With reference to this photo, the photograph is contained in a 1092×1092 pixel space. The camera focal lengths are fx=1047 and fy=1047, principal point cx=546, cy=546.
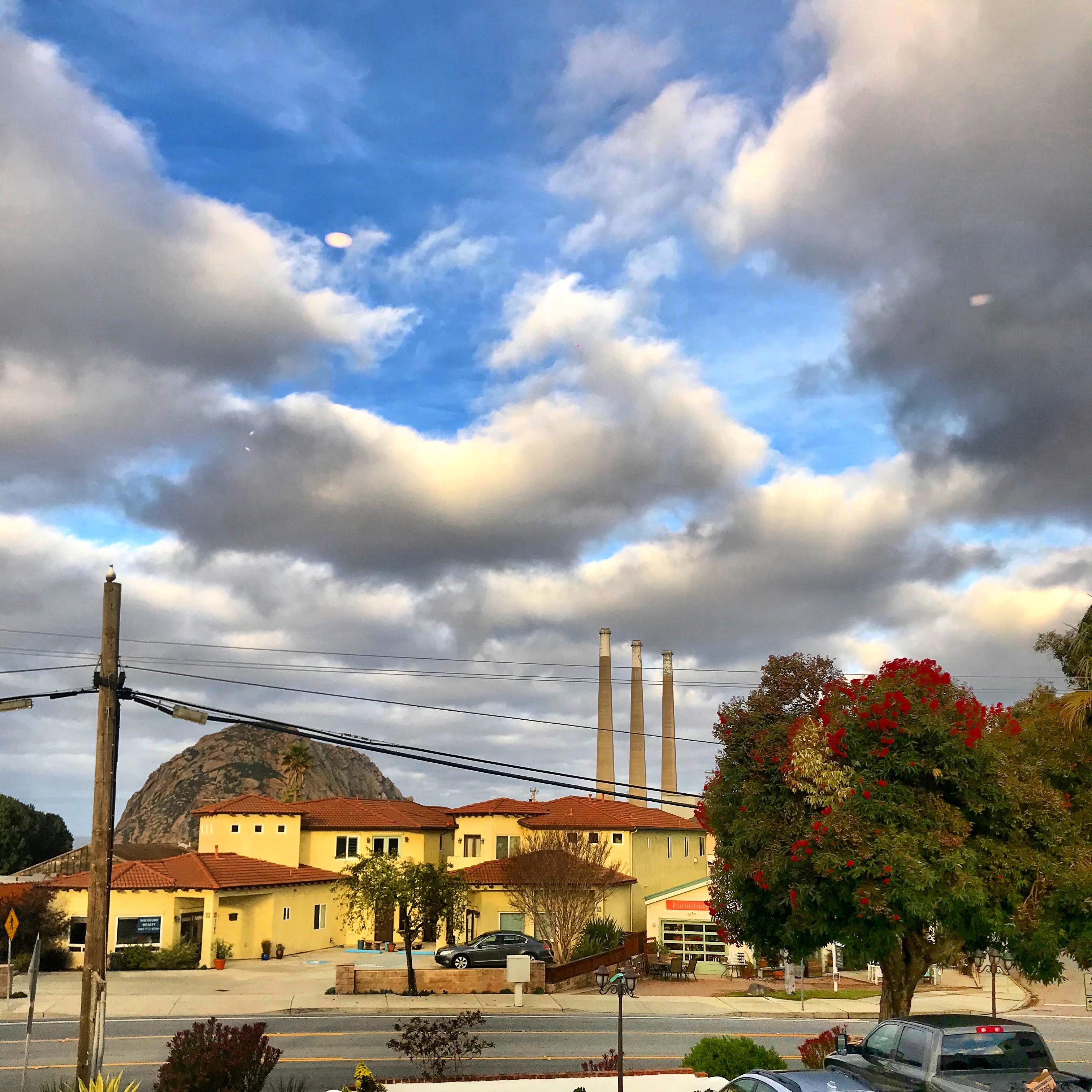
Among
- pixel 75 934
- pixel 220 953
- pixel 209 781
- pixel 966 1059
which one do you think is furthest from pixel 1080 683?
pixel 209 781

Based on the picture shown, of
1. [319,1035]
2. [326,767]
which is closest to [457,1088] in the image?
[319,1035]

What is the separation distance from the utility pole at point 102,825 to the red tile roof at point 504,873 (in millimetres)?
34097

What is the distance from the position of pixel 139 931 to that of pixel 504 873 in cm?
1804

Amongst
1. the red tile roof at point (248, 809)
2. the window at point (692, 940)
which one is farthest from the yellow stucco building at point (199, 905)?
the window at point (692, 940)

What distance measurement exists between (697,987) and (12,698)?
114 ft

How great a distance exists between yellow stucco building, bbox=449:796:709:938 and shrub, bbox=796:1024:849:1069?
114ft

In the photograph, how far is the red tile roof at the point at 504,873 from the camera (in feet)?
174

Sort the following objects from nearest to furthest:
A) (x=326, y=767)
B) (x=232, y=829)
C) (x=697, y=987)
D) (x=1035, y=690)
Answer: (x=1035, y=690) < (x=697, y=987) < (x=232, y=829) < (x=326, y=767)

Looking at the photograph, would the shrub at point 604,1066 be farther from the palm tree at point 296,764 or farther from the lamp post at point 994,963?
the palm tree at point 296,764

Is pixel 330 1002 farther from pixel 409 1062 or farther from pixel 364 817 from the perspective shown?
pixel 364 817

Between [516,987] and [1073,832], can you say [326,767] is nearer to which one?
[516,987]

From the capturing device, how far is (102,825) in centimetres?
1833

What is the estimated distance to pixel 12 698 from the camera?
18.6 m

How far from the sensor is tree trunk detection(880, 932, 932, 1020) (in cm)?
2011
